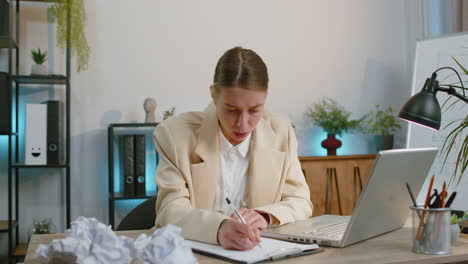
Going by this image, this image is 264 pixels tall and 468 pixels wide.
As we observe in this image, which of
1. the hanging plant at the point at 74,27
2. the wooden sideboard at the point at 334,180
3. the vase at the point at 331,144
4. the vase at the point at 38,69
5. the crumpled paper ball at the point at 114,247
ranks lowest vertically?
the wooden sideboard at the point at 334,180

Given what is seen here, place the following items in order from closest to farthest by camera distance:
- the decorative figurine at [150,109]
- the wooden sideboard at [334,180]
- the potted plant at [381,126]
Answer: the decorative figurine at [150,109]
the wooden sideboard at [334,180]
the potted plant at [381,126]

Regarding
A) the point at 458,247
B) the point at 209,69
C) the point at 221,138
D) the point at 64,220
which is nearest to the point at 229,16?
the point at 209,69

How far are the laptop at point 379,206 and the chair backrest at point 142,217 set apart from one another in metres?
0.54

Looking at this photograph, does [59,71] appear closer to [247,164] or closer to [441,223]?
[247,164]

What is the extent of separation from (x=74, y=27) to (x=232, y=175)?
197 centimetres

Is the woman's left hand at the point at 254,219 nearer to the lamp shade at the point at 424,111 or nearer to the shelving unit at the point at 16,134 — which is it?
the lamp shade at the point at 424,111

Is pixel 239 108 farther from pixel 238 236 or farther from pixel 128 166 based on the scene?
pixel 128 166

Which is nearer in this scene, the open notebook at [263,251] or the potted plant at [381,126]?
the open notebook at [263,251]

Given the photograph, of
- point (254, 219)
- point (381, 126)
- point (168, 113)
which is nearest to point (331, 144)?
point (381, 126)

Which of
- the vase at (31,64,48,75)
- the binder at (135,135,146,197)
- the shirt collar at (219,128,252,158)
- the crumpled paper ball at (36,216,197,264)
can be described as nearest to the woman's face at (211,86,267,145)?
the shirt collar at (219,128,252,158)

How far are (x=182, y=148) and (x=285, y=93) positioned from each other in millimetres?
2268

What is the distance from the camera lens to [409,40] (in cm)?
415

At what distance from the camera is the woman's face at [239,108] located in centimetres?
162

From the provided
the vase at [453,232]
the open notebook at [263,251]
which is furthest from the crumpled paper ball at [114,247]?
the vase at [453,232]
